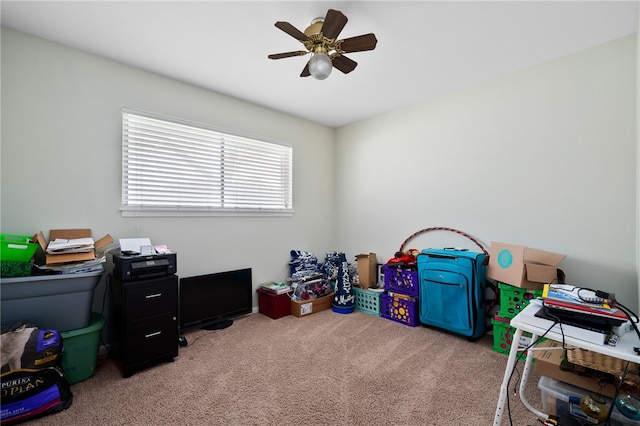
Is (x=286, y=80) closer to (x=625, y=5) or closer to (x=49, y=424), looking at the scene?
(x=625, y=5)

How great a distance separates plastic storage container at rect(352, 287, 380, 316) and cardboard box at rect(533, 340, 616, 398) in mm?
1645

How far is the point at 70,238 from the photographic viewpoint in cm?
225

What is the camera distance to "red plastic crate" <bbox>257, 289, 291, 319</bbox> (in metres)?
3.22

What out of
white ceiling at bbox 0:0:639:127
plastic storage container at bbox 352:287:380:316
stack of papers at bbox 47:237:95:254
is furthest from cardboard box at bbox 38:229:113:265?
plastic storage container at bbox 352:287:380:316

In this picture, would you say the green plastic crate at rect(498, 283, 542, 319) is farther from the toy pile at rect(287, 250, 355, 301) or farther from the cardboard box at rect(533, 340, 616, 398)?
the toy pile at rect(287, 250, 355, 301)

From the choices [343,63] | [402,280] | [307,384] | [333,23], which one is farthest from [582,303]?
[343,63]

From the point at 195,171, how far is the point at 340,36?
1.91m

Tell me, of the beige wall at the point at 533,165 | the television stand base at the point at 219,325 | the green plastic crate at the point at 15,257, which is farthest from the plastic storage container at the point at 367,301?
the green plastic crate at the point at 15,257

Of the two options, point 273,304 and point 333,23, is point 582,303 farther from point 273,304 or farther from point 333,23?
point 273,304

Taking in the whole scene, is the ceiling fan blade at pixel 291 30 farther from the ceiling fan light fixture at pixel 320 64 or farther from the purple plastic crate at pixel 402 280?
the purple plastic crate at pixel 402 280

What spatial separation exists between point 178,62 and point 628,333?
3.48 metres

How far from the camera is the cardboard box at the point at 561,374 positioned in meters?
1.54

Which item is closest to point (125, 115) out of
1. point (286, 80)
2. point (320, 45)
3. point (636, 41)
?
point (286, 80)

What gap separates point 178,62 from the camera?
8.30 feet
